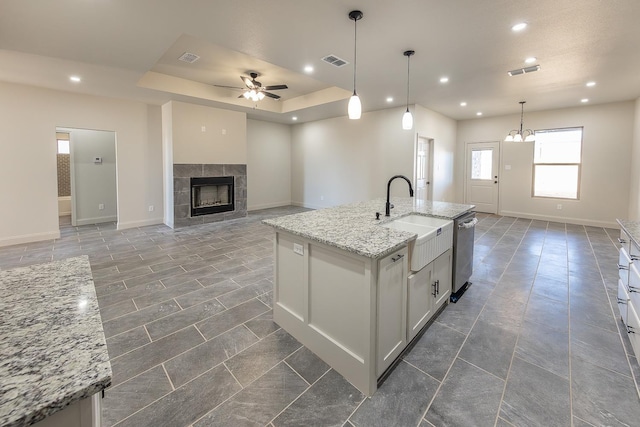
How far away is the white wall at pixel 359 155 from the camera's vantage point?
21.6ft

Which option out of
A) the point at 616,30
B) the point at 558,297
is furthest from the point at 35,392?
the point at 616,30

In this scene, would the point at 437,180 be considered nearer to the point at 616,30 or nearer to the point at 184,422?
the point at 616,30

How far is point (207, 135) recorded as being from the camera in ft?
21.4

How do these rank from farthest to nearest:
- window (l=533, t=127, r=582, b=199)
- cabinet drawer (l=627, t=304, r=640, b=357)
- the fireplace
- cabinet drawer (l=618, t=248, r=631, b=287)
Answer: window (l=533, t=127, r=582, b=199) → the fireplace → cabinet drawer (l=618, t=248, r=631, b=287) → cabinet drawer (l=627, t=304, r=640, b=357)

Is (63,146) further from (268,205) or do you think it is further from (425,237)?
(425,237)

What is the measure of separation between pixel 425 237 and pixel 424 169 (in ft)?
17.7

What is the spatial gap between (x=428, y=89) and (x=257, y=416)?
5392 mm

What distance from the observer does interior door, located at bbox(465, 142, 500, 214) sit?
7871 millimetres

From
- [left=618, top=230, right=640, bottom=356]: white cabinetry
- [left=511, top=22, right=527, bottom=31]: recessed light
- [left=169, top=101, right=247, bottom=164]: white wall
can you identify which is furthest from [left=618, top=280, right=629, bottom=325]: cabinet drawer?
[left=169, top=101, right=247, bottom=164]: white wall

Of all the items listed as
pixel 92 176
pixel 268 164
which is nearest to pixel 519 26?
pixel 268 164

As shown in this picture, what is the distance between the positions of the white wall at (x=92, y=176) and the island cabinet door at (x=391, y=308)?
7.27 metres

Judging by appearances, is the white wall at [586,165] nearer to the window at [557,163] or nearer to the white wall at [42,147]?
the window at [557,163]

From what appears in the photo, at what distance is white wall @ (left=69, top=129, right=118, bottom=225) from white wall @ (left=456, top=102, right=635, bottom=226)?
9667mm

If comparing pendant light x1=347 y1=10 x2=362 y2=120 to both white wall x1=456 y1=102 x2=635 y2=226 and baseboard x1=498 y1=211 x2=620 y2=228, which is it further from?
baseboard x1=498 y1=211 x2=620 y2=228
